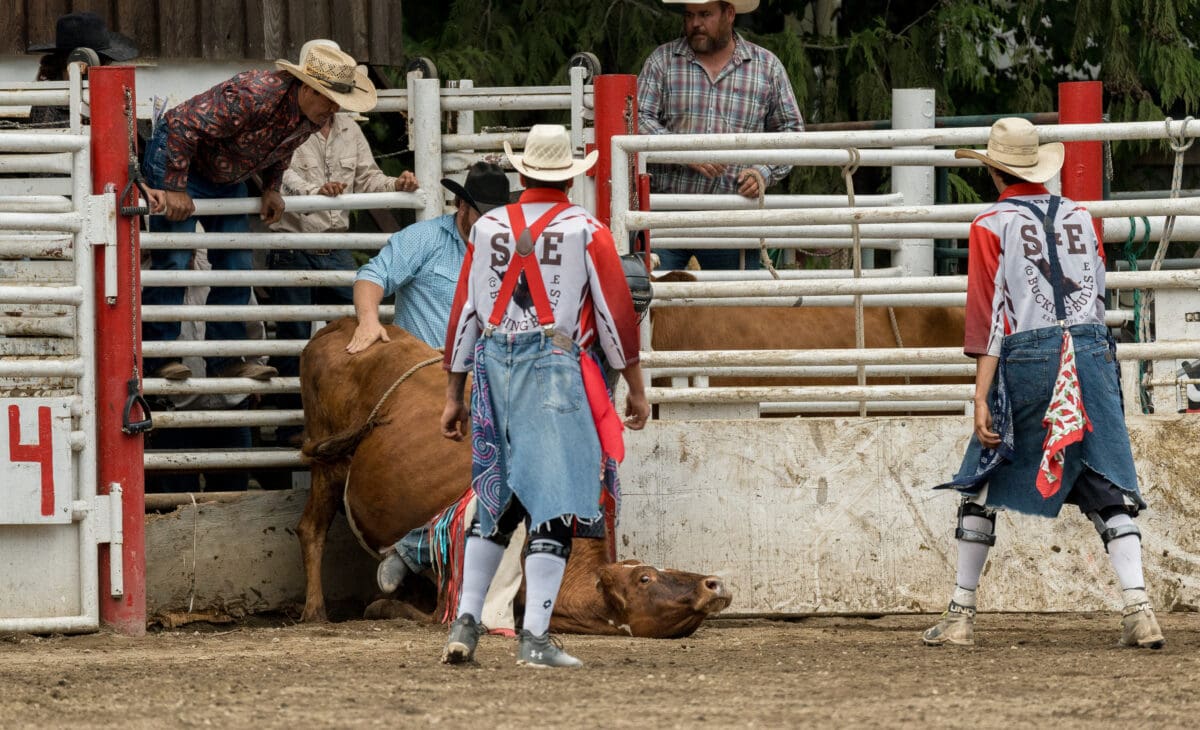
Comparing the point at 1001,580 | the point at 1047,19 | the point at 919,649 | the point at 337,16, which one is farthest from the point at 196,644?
the point at 1047,19

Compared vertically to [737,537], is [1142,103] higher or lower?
higher

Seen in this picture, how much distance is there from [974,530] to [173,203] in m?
3.41

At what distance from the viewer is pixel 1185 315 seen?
7.44 meters

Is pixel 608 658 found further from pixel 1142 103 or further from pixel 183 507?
pixel 1142 103

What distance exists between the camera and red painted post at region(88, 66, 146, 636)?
7.12 metres

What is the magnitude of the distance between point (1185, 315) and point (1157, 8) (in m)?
5.06

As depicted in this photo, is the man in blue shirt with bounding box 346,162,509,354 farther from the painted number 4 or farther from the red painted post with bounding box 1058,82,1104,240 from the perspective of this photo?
the red painted post with bounding box 1058,82,1104,240

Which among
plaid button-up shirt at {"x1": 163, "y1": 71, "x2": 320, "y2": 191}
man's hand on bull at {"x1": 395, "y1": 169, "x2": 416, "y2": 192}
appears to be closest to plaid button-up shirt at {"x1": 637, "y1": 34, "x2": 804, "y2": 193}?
man's hand on bull at {"x1": 395, "y1": 169, "x2": 416, "y2": 192}

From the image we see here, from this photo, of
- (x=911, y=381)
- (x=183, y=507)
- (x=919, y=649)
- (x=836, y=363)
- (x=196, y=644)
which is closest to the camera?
(x=919, y=649)

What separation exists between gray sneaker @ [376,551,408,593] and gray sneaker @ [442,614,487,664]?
1.73m

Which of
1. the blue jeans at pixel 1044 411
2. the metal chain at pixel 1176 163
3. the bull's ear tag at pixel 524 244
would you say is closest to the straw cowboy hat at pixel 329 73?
the bull's ear tag at pixel 524 244

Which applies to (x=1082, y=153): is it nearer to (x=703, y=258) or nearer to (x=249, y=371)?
(x=703, y=258)

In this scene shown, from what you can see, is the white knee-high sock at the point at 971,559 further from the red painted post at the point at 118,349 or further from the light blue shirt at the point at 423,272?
the red painted post at the point at 118,349

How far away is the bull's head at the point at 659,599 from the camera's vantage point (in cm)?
661
